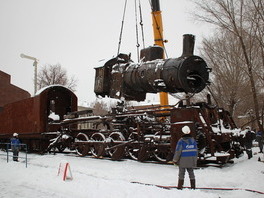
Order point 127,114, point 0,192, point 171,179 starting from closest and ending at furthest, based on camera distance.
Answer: point 0,192 → point 171,179 → point 127,114

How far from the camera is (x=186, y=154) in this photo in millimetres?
5301

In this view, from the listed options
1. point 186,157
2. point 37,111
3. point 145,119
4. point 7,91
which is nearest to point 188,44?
point 145,119

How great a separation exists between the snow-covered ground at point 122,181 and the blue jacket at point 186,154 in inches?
20.5

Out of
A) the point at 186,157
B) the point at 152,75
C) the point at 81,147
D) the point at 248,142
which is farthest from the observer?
the point at 81,147

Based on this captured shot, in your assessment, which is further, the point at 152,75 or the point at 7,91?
the point at 7,91

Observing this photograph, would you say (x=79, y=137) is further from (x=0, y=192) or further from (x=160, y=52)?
(x=0, y=192)

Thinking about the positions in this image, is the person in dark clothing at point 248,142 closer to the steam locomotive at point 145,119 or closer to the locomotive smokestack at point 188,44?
the steam locomotive at point 145,119

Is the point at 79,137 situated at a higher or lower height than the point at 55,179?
higher

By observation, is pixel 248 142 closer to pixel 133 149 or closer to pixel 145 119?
pixel 145 119

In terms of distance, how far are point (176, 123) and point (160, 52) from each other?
10.7 feet

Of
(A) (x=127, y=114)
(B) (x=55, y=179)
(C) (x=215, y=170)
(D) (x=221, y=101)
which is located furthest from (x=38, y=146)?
(D) (x=221, y=101)

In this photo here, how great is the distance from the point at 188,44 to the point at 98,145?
5.01 meters

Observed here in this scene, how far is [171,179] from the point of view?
639 centimetres

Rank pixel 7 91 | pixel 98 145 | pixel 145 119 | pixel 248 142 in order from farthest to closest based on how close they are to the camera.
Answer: pixel 7 91 → pixel 98 145 → pixel 248 142 → pixel 145 119
